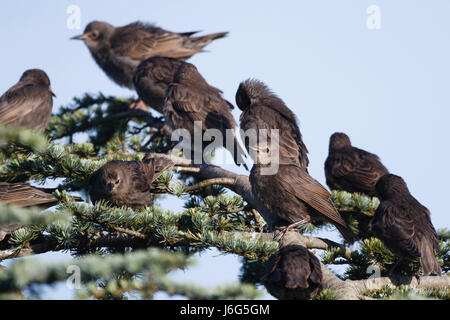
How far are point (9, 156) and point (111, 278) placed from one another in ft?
13.4

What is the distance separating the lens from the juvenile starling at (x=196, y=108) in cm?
798

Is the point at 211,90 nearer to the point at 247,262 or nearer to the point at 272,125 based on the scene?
the point at 272,125

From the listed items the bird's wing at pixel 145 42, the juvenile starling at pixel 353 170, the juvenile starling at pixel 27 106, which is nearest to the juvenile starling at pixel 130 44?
the bird's wing at pixel 145 42

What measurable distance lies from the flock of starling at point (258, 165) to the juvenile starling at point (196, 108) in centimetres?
2

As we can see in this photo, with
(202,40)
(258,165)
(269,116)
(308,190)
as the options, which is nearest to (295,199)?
(308,190)

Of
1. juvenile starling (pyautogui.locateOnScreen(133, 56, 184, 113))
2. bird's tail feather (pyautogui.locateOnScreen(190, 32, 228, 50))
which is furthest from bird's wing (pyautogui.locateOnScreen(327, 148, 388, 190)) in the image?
bird's tail feather (pyautogui.locateOnScreen(190, 32, 228, 50))

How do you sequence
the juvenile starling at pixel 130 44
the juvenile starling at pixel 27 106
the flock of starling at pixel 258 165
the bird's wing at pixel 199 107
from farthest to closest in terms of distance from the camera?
1. the juvenile starling at pixel 130 44
2. the juvenile starling at pixel 27 106
3. the bird's wing at pixel 199 107
4. the flock of starling at pixel 258 165

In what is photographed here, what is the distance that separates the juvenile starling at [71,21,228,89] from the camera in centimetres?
1138

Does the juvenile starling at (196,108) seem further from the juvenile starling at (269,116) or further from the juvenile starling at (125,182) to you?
the juvenile starling at (125,182)

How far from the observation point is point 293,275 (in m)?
3.83

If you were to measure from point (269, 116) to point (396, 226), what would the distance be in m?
2.41

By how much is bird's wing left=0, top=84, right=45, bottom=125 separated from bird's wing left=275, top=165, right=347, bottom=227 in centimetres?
430

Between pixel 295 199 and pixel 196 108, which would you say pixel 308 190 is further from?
pixel 196 108

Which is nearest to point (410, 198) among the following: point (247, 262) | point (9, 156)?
point (247, 262)
